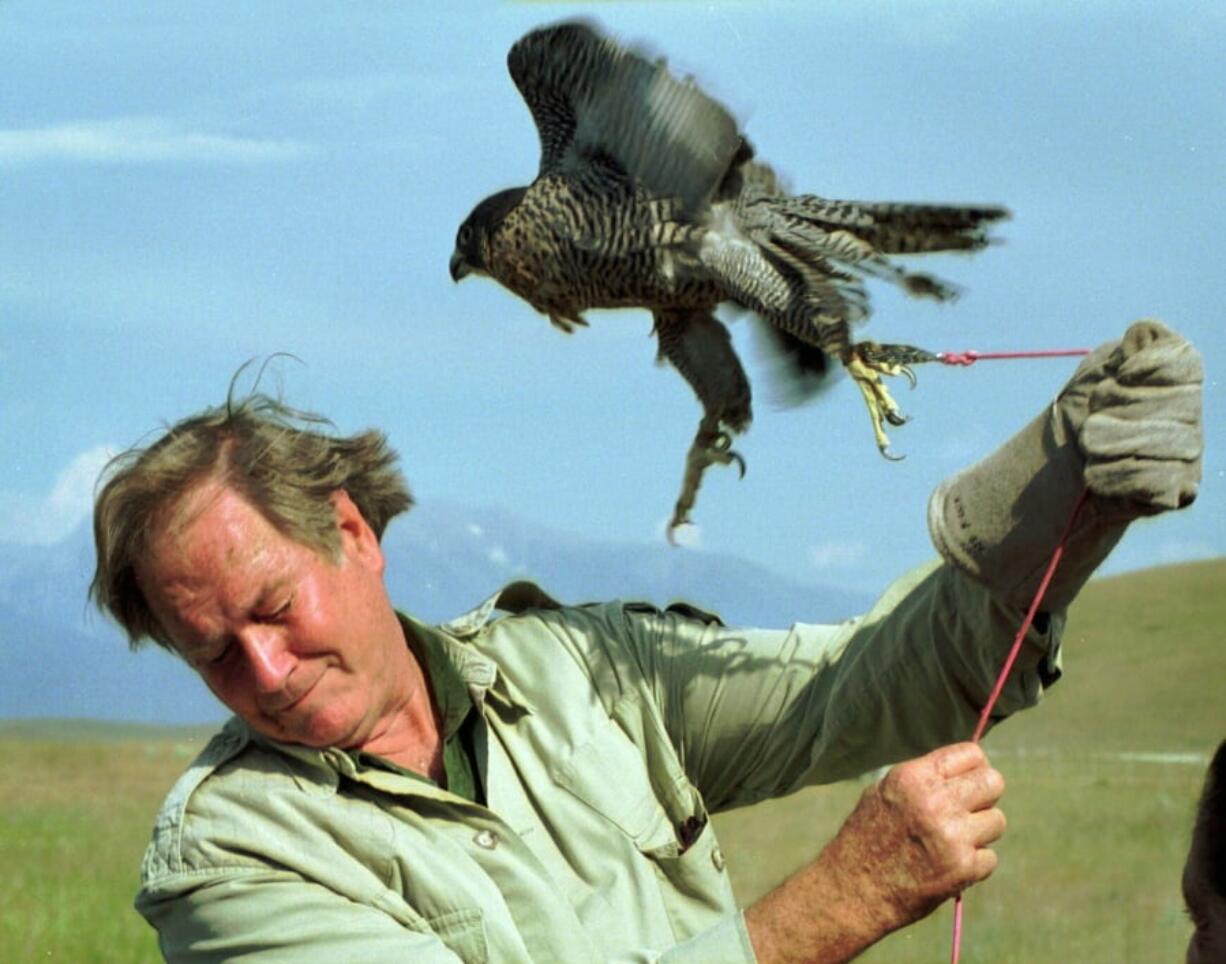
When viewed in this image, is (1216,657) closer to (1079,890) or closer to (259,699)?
(1079,890)

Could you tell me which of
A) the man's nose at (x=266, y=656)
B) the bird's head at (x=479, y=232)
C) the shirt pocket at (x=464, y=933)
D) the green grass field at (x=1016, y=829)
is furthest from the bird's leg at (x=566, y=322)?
the green grass field at (x=1016, y=829)

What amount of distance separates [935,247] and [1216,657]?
9.44 metres

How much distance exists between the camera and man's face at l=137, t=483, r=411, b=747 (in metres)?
2.25

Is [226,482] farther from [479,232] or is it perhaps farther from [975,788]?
[975,788]

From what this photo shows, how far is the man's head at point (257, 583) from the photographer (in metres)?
2.25

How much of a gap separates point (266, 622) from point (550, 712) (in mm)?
430

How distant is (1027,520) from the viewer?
1999 mm

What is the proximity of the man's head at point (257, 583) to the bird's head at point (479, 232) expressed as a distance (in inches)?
21.7

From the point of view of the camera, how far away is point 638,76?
2453 millimetres

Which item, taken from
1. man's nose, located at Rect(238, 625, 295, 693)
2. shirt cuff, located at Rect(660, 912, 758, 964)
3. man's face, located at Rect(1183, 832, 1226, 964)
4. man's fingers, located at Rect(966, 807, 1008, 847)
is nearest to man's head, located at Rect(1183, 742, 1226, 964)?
man's face, located at Rect(1183, 832, 1226, 964)

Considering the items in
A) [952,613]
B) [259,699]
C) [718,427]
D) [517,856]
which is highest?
[718,427]

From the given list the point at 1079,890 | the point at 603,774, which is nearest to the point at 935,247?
the point at 603,774

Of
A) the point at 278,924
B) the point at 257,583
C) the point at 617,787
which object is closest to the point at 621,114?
the point at 257,583

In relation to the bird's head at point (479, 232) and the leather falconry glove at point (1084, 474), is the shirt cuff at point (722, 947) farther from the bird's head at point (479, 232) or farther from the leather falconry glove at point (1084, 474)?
the bird's head at point (479, 232)
